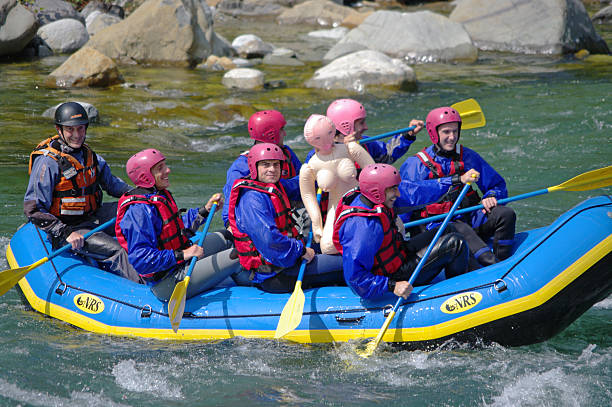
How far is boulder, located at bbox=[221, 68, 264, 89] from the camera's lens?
47.4 ft

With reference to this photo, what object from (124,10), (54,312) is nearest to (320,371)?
(54,312)

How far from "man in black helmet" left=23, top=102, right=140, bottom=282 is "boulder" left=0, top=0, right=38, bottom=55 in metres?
11.5

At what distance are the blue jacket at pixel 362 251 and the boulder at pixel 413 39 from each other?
12941mm

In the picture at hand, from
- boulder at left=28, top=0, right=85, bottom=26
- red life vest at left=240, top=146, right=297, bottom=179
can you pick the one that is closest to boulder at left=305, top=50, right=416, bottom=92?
red life vest at left=240, top=146, right=297, bottom=179

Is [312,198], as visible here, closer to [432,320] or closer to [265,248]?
[265,248]

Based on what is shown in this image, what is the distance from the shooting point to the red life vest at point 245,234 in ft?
15.7

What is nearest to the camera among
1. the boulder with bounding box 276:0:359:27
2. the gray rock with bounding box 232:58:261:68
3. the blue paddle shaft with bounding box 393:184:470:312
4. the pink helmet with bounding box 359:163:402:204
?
the pink helmet with bounding box 359:163:402:204

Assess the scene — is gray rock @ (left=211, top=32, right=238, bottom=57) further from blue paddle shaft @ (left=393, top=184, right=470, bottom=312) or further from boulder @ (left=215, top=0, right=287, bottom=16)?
blue paddle shaft @ (left=393, top=184, right=470, bottom=312)

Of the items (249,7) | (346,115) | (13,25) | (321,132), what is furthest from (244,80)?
(249,7)

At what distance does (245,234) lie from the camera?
486 cm

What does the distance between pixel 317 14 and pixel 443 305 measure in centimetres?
2139

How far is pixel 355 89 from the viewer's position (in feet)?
44.6

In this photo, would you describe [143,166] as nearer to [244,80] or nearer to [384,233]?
[384,233]

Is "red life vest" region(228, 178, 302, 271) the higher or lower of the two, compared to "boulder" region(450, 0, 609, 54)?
lower
